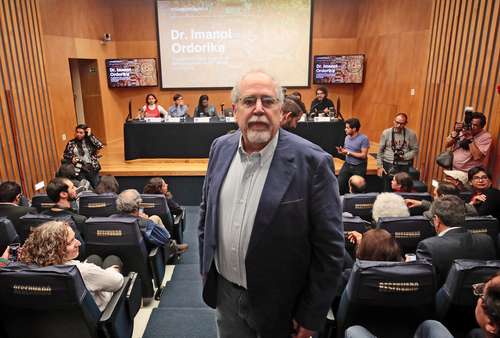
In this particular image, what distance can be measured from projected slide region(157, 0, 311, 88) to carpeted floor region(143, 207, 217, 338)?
21.3 ft

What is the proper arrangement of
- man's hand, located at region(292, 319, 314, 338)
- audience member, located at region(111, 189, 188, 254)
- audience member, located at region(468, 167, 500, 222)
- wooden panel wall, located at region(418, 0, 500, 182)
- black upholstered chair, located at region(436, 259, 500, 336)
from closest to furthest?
man's hand, located at region(292, 319, 314, 338)
black upholstered chair, located at region(436, 259, 500, 336)
audience member, located at region(111, 189, 188, 254)
audience member, located at region(468, 167, 500, 222)
wooden panel wall, located at region(418, 0, 500, 182)

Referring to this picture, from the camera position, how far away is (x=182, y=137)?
22.5 ft

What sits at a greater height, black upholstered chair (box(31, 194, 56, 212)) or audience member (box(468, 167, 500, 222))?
audience member (box(468, 167, 500, 222))

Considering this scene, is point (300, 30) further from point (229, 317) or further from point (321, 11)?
point (229, 317)

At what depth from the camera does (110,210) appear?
3.47m

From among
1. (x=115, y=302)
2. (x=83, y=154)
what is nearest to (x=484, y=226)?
(x=115, y=302)

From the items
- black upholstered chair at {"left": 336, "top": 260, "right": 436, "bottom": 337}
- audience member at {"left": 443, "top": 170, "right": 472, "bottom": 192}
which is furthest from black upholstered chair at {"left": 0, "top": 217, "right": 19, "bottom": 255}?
audience member at {"left": 443, "top": 170, "right": 472, "bottom": 192}

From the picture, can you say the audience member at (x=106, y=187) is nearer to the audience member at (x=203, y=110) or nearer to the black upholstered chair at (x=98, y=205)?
the black upholstered chair at (x=98, y=205)

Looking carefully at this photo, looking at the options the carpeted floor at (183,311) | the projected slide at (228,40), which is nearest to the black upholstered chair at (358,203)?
the carpeted floor at (183,311)

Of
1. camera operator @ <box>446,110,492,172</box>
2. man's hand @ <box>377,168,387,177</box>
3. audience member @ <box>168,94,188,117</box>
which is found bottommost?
man's hand @ <box>377,168,387,177</box>

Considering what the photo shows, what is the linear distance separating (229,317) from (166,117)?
590cm

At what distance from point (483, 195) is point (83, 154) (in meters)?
5.18

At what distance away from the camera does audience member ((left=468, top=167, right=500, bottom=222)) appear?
10.9ft

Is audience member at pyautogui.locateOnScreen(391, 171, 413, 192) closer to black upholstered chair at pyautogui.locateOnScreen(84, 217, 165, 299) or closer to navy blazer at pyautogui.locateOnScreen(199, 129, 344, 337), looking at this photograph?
black upholstered chair at pyautogui.locateOnScreen(84, 217, 165, 299)
